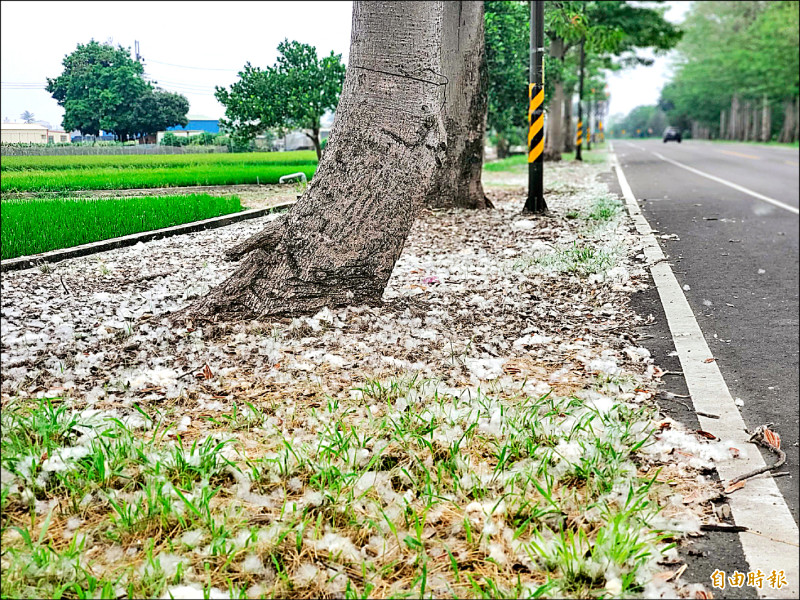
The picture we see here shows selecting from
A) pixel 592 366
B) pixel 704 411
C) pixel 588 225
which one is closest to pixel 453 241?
pixel 588 225

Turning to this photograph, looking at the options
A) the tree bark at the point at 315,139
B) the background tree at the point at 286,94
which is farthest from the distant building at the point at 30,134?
the tree bark at the point at 315,139

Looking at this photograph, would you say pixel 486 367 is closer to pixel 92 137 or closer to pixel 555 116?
pixel 92 137

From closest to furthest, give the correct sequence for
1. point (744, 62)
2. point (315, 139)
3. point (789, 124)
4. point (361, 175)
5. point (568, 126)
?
point (361, 175)
point (315, 139)
point (568, 126)
point (744, 62)
point (789, 124)

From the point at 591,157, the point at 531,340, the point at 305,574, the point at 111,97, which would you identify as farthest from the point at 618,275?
the point at 591,157

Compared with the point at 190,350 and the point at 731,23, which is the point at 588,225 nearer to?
the point at 190,350

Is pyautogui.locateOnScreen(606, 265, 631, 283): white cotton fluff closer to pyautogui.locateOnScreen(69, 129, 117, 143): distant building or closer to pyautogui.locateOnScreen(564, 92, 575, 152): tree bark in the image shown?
pyautogui.locateOnScreen(69, 129, 117, 143): distant building

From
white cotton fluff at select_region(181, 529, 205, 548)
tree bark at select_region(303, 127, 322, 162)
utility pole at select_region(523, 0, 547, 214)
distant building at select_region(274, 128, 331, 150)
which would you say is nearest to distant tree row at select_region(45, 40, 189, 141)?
distant building at select_region(274, 128, 331, 150)
